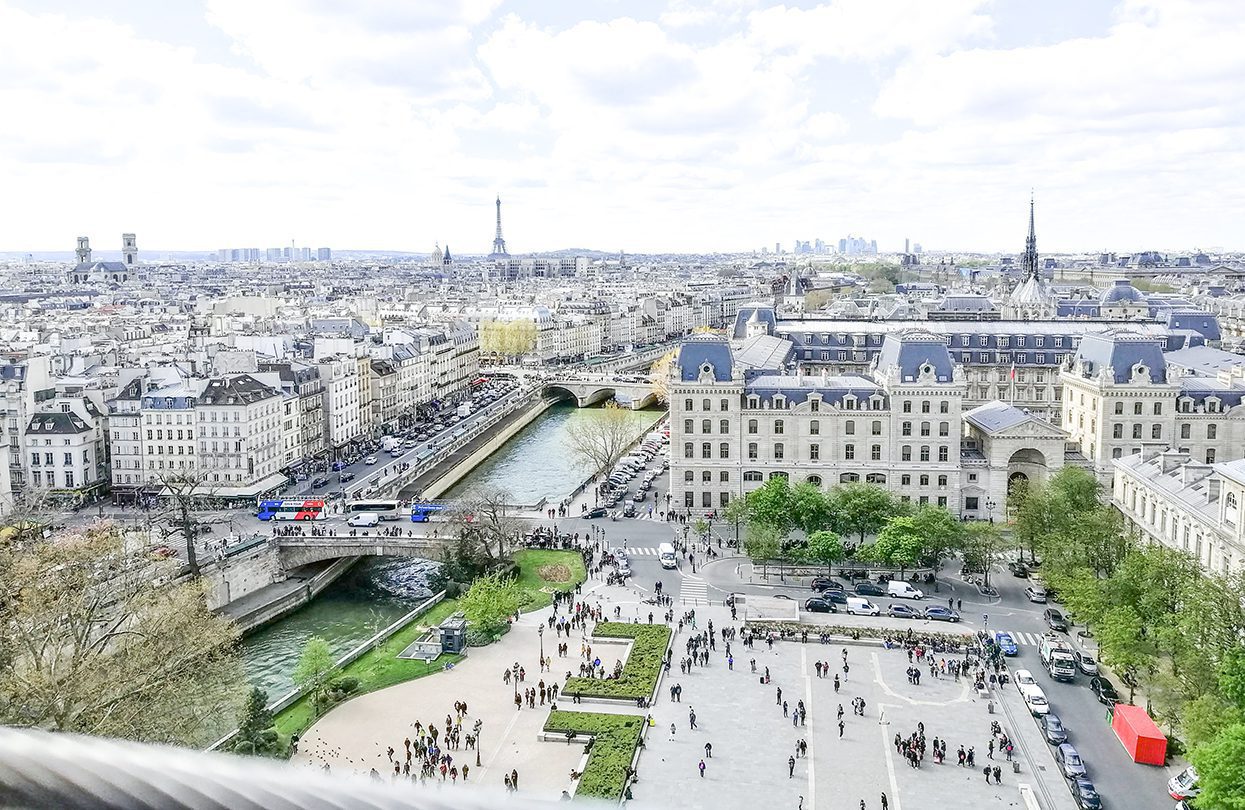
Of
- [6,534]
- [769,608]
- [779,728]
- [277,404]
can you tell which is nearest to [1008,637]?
[769,608]

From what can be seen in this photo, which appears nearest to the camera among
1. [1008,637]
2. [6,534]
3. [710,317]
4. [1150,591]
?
[1150,591]

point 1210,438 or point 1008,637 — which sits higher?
point 1210,438

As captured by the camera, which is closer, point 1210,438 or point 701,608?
point 701,608

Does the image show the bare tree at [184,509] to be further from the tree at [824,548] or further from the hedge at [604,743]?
the tree at [824,548]

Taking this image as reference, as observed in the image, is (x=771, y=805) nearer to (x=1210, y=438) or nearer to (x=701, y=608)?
(x=701, y=608)

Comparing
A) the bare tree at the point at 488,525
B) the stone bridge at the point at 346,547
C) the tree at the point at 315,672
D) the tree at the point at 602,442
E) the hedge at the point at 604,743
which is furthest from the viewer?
the tree at the point at 602,442

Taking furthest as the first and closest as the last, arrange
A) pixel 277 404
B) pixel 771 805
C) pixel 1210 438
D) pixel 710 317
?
pixel 710 317, pixel 277 404, pixel 1210 438, pixel 771 805

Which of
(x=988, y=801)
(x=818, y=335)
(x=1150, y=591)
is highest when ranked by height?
(x=818, y=335)

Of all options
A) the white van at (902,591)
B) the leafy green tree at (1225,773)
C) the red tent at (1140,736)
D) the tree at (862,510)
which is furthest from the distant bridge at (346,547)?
the leafy green tree at (1225,773)

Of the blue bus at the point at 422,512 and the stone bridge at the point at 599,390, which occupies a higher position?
the stone bridge at the point at 599,390
